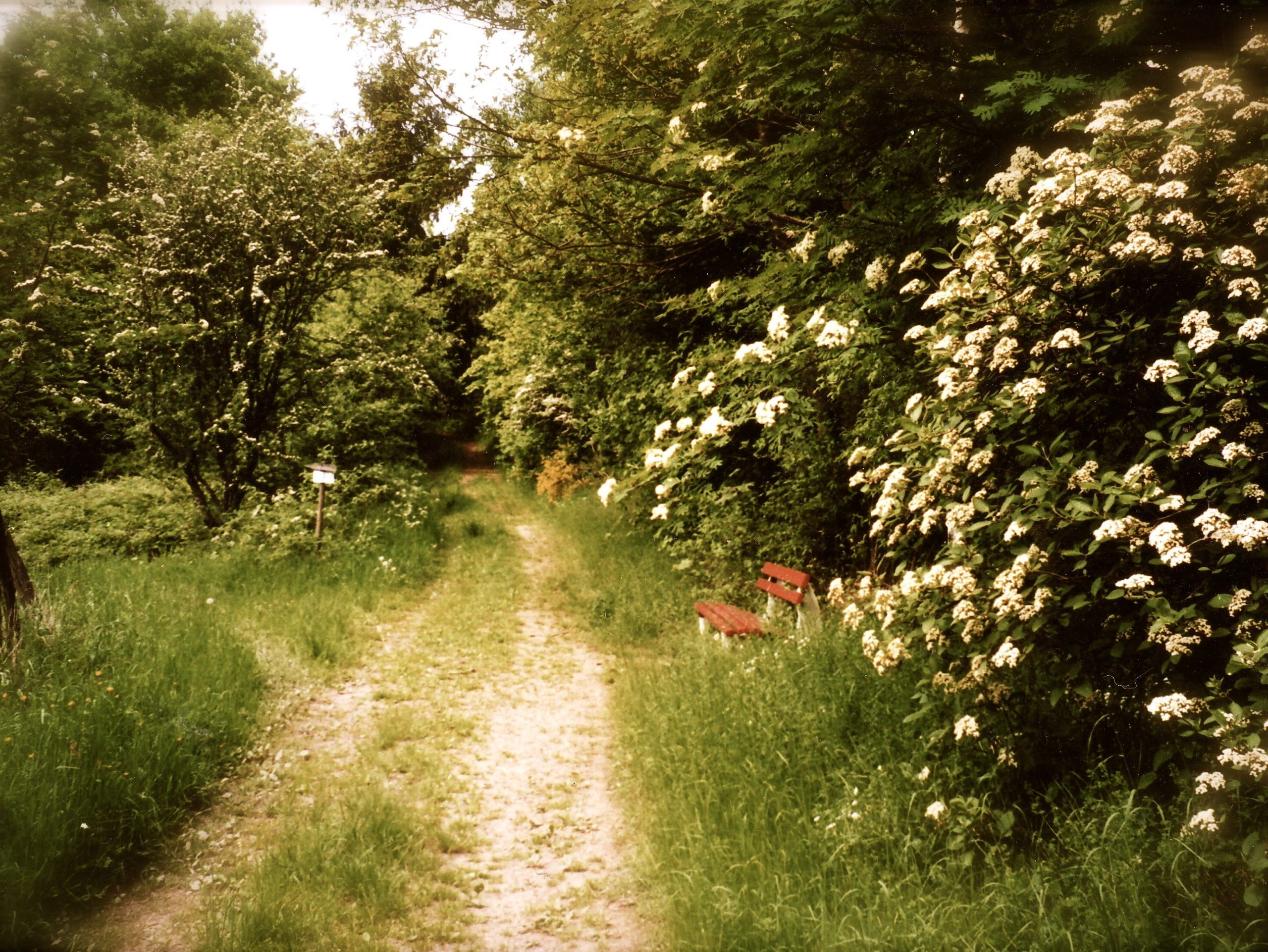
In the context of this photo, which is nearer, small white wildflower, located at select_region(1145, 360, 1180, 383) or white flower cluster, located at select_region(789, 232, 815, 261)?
small white wildflower, located at select_region(1145, 360, 1180, 383)

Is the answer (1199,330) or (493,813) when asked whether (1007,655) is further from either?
→ (493,813)

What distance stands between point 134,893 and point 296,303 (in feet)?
29.7

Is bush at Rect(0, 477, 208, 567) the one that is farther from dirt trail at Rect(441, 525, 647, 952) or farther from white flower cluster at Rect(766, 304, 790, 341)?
white flower cluster at Rect(766, 304, 790, 341)

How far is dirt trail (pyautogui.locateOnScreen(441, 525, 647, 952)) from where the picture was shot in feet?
12.0

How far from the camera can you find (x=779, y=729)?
4398 millimetres

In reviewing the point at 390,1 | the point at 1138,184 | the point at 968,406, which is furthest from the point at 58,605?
the point at 390,1

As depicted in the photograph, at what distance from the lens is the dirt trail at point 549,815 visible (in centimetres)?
365

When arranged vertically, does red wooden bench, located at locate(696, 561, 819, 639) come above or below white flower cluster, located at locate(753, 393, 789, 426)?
below

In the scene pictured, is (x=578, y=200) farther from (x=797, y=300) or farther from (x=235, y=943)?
(x=235, y=943)

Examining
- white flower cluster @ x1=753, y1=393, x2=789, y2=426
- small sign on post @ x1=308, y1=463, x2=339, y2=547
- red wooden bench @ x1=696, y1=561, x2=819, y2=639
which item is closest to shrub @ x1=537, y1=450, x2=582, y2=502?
small sign on post @ x1=308, y1=463, x2=339, y2=547

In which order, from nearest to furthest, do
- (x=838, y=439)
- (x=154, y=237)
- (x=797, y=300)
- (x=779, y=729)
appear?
(x=779, y=729) → (x=797, y=300) → (x=838, y=439) → (x=154, y=237)

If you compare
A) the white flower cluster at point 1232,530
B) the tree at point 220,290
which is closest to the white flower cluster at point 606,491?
the white flower cluster at point 1232,530

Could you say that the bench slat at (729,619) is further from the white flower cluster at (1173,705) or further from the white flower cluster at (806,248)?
the white flower cluster at (1173,705)

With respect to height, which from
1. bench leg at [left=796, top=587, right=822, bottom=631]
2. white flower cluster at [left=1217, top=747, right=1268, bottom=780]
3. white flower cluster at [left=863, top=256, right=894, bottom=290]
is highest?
white flower cluster at [left=863, top=256, right=894, bottom=290]
